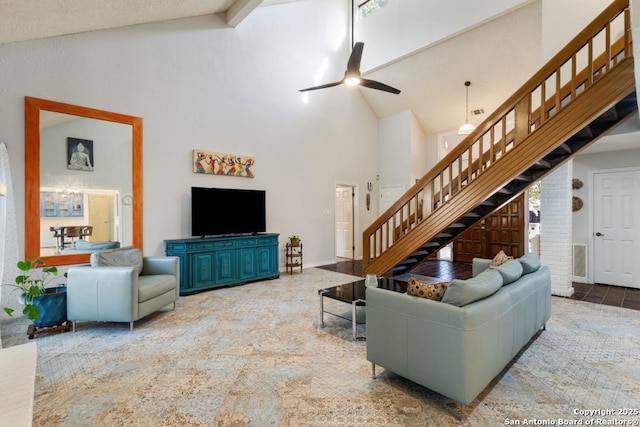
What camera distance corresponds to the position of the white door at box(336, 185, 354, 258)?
7.80 meters

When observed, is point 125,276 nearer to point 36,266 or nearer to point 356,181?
point 36,266

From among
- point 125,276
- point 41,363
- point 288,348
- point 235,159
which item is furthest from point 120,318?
point 235,159

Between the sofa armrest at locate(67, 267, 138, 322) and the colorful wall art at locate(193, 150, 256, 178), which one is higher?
the colorful wall art at locate(193, 150, 256, 178)

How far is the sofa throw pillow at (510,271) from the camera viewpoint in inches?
90.0

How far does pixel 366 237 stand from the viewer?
5008mm

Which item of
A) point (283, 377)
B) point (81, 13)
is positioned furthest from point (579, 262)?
point (81, 13)

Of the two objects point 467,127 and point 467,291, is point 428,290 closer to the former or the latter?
point 467,291

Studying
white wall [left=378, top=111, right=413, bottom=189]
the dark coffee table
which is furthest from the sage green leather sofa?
white wall [left=378, top=111, right=413, bottom=189]

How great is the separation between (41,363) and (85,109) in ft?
10.1

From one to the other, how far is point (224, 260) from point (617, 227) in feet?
20.4

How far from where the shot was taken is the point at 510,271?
2357 mm

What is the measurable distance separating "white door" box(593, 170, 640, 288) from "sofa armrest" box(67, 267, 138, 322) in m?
6.70

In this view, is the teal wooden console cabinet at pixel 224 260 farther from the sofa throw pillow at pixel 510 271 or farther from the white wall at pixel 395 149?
the sofa throw pillow at pixel 510 271

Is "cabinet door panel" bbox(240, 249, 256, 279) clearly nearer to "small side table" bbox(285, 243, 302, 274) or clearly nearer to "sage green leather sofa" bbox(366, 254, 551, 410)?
"small side table" bbox(285, 243, 302, 274)
